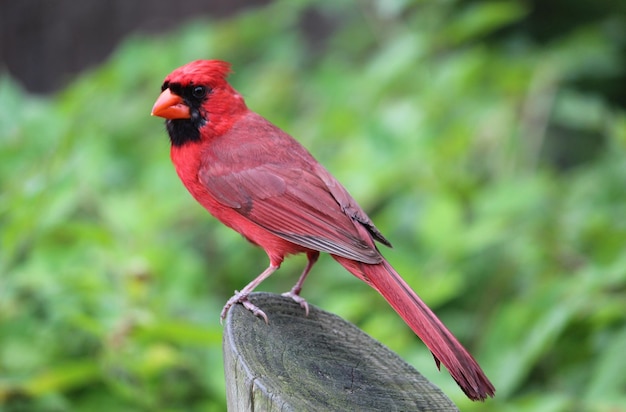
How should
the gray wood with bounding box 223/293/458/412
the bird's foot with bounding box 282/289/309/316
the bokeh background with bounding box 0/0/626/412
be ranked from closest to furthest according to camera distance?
1. the gray wood with bounding box 223/293/458/412
2. the bird's foot with bounding box 282/289/309/316
3. the bokeh background with bounding box 0/0/626/412

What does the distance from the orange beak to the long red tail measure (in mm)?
765

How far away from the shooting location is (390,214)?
4418mm

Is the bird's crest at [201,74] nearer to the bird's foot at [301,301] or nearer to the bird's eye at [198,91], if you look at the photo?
the bird's eye at [198,91]

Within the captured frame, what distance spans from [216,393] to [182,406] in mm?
221

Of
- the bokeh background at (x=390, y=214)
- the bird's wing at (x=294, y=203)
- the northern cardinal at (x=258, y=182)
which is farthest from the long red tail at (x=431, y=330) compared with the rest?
the bokeh background at (x=390, y=214)

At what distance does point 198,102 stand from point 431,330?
1.20 m

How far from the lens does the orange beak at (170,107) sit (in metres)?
2.77

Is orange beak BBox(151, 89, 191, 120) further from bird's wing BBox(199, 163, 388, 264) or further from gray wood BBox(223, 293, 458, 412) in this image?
gray wood BBox(223, 293, 458, 412)

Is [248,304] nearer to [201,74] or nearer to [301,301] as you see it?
[301,301]

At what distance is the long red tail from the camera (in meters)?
1.89

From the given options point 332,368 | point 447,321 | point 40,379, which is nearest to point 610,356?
point 447,321

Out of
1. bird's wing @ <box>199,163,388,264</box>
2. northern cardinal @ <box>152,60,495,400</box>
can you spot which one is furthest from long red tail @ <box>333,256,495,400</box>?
bird's wing @ <box>199,163,388,264</box>

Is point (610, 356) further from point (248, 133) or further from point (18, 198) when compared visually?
point (18, 198)

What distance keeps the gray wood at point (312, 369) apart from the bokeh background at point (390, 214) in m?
0.94
